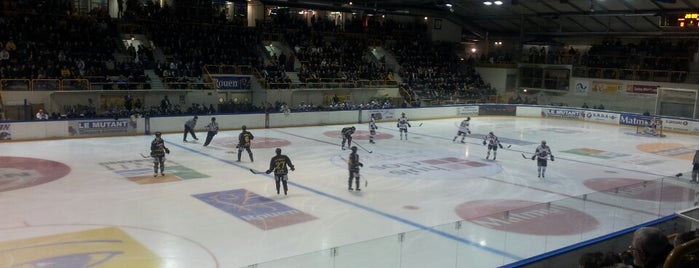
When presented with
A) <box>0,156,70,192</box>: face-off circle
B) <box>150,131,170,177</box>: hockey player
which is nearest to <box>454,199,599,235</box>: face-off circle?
<box>150,131,170,177</box>: hockey player

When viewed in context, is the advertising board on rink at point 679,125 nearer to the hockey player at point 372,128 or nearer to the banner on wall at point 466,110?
the banner on wall at point 466,110

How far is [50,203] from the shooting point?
13.2 metres

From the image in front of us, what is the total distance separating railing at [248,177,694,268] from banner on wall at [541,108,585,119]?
3107cm

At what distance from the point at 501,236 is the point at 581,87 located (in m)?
39.8

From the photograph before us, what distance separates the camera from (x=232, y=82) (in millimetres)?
34375

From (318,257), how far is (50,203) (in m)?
9.60

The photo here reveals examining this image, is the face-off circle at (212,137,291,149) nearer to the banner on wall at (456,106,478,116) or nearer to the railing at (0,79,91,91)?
the railing at (0,79,91,91)

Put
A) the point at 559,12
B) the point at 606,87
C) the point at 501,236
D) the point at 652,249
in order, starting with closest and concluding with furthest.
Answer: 1. the point at 652,249
2. the point at 501,236
3. the point at 606,87
4. the point at 559,12

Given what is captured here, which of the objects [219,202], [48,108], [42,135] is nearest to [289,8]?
[48,108]

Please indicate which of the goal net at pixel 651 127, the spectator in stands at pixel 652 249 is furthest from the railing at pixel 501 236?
the goal net at pixel 651 127

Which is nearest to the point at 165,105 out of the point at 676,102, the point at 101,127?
the point at 101,127

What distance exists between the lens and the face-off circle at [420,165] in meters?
18.3

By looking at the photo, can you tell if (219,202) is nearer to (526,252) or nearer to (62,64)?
(526,252)

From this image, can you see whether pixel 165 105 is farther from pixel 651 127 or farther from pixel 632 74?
pixel 632 74
